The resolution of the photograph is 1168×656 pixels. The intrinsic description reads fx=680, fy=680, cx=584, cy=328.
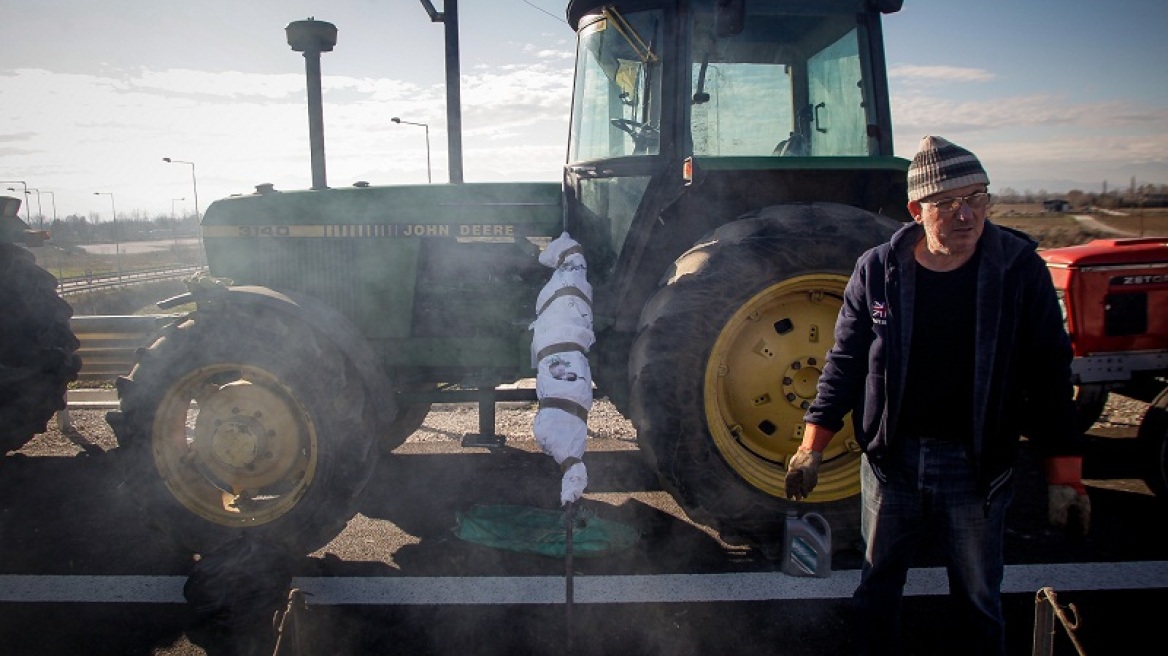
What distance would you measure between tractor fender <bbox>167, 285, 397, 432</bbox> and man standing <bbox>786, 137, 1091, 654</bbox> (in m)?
2.46

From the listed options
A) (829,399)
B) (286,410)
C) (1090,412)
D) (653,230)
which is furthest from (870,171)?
(286,410)

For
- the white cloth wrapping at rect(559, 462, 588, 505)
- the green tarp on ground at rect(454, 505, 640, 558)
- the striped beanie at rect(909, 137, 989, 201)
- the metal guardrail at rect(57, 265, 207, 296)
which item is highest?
the striped beanie at rect(909, 137, 989, 201)

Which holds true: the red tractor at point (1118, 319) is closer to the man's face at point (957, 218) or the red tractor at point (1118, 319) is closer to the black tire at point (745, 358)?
the black tire at point (745, 358)

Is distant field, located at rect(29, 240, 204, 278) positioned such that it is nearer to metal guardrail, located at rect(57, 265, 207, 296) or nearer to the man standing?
metal guardrail, located at rect(57, 265, 207, 296)

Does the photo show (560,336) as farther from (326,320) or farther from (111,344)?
(111,344)

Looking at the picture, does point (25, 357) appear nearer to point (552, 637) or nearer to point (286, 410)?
point (286, 410)

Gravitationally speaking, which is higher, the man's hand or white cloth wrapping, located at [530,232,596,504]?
white cloth wrapping, located at [530,232,596,504]

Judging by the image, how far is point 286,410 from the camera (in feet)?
11.6

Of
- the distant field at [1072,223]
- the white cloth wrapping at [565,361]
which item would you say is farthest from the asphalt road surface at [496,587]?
the distant field at [1072,223]

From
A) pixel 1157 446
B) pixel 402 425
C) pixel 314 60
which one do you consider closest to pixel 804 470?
pixel 1157 446

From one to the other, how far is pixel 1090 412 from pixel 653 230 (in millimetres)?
3335

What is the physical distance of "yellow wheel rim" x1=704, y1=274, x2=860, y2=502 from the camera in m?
3.33

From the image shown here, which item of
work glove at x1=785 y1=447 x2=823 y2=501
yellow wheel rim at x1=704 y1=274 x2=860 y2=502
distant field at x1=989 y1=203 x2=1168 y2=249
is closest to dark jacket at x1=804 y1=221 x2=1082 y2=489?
work glove at x1=785 y1=447 x2=823 y2=501

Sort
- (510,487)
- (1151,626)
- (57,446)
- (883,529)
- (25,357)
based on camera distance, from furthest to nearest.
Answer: (57,446), (25,357), (510,487), (1151,626), (883,529)
